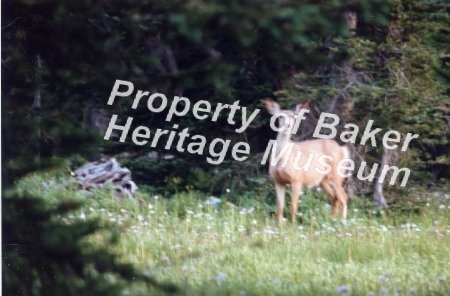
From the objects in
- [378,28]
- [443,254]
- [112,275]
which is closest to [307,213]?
[378,28]

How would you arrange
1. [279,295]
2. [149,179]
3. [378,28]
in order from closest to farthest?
1. [279,295]
2. [378,28]
3. [149,179]

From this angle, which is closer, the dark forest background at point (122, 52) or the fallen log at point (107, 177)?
the dark forest background at point (122, 52)

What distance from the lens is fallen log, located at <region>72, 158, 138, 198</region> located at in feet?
31.4

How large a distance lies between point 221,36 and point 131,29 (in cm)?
51

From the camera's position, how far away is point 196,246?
649 centimetres

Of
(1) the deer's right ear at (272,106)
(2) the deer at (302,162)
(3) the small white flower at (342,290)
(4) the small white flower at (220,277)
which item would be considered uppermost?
(1) the deer's right ear at (272,106)

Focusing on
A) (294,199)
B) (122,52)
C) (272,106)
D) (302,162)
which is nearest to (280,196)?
(294,199)

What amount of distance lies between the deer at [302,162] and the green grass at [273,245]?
26 cm

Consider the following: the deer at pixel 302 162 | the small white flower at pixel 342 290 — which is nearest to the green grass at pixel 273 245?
the small white flower at pixel 342 290

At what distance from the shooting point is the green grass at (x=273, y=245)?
5.32m

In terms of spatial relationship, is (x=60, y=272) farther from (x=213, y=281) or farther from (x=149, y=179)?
(x=149, y=179)

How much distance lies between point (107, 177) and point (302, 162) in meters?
2.09

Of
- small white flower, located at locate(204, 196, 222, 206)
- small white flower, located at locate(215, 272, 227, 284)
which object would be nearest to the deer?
small white flower, located at locate(204, 196, 222, 206)

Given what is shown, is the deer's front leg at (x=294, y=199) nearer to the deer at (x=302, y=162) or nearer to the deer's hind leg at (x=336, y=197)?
the deer at (x=302, y=162)
